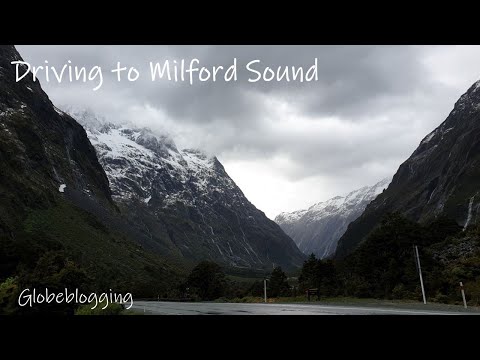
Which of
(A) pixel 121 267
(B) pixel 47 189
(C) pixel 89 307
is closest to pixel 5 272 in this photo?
(C) pixel 89 307

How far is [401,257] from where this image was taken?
156 feet

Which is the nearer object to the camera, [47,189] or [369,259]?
[369,259]

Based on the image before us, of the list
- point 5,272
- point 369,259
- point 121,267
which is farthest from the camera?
point 121,267

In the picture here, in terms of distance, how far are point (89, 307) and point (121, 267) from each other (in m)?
135
